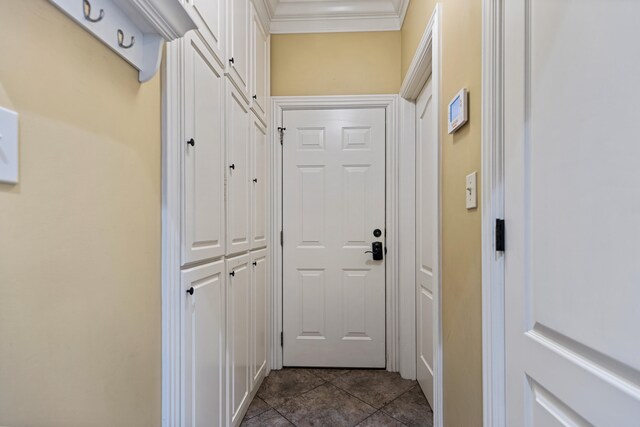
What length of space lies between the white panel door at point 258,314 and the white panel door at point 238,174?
0.25 meters

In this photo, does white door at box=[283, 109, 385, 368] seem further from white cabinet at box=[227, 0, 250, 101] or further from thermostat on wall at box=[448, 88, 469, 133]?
thermostat on wall at box=[448, 88, 469, 133]

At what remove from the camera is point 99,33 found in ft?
2.42

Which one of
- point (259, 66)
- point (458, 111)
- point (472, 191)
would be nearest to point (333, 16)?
point (259, 66)

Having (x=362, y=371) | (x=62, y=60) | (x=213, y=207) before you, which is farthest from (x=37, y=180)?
(x=362, y=371)

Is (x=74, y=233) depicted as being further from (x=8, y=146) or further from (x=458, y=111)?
(x=458, y=111)

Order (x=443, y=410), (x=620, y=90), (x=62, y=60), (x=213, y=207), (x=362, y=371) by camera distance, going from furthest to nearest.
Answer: (x=362, y=371) → (x=443, y=410) → (x=213, y=207) → (x=62, y=60) → (x=620, y=90)

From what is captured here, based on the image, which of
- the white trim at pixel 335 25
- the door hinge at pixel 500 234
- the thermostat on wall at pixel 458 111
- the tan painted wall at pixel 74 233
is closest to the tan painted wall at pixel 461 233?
the thermostat on wall at pixel 458 111

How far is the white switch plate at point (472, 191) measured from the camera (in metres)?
1.12

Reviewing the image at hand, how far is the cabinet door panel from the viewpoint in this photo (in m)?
1.62

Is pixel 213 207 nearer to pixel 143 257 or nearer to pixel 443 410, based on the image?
pixel 143 257

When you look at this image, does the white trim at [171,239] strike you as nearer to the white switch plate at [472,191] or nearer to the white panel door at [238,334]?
the white panel door at [238,334]

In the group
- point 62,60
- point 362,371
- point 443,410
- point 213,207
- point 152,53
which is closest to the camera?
point 62,60

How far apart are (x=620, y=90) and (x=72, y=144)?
1.01 meters

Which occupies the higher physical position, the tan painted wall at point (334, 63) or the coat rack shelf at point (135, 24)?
the tan painted wall at point (334, 63)
